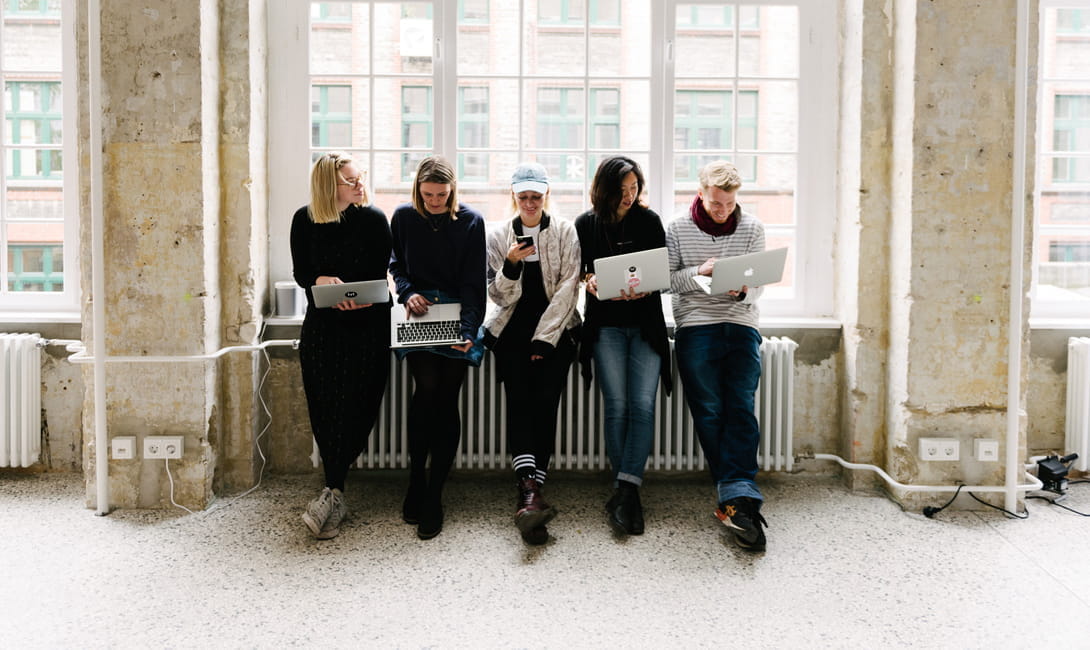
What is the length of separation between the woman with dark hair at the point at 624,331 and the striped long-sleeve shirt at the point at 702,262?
11 centimetres

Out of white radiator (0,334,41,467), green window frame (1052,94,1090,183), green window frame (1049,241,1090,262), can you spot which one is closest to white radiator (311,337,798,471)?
white radiator (0,334,41,467)

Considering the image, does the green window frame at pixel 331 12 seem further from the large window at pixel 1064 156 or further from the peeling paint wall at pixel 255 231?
the large window at pixel 1064 156

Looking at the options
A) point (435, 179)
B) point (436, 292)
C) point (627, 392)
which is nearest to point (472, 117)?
point (435, 179)

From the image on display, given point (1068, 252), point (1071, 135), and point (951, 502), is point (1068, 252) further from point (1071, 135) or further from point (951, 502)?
point (951, 502)

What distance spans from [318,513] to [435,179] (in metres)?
1.40

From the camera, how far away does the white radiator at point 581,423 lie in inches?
132

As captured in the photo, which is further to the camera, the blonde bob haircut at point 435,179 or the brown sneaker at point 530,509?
the blonde bob haircut at point 435,179

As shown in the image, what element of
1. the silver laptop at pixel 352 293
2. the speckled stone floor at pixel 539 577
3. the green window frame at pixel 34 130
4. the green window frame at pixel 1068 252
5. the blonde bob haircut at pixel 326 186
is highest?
the green window frame at pixel 34 130

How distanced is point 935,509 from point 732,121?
197cm

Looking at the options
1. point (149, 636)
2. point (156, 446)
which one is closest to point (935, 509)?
point (149, 636)

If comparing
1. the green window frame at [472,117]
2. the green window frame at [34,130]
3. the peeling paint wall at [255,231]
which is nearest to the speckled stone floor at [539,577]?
the peeling paint wall at [255,231]

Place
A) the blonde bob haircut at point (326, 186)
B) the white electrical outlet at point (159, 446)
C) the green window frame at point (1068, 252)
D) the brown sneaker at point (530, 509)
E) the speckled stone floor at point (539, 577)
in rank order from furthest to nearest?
1. the green window frame at point (1068, 252)
2. the white electrical outlet at point (159, 446)
3. the blonde bob haircut at point (326, 186)
4. the brown sneaker at point (530, 509)
5. the speckled stone floor at point (539, 577)

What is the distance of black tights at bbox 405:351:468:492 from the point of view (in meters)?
3.00

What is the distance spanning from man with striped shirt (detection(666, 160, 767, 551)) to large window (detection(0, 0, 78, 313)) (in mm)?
2917
